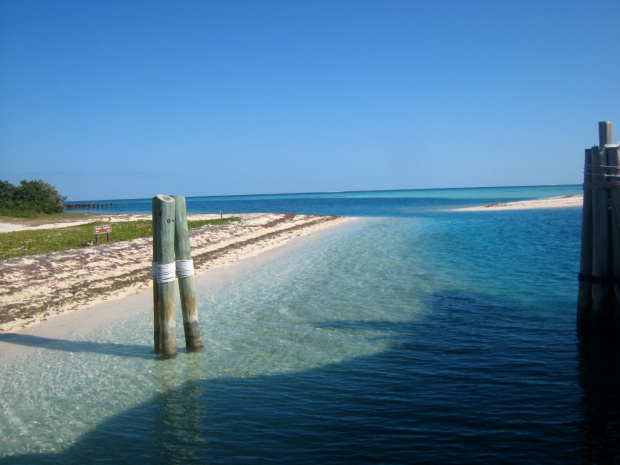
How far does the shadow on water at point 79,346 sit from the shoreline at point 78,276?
686 mm

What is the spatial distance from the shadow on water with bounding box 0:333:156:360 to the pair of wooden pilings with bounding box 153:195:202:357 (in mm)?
580

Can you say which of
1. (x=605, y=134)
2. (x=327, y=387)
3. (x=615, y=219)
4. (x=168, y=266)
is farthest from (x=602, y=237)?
(x=168, y=266)

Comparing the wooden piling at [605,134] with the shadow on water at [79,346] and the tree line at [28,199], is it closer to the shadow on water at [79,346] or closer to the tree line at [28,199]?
the shadow on water at [79,346]

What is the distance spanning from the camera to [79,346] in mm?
9203

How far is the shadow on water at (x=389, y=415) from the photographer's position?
5.26m

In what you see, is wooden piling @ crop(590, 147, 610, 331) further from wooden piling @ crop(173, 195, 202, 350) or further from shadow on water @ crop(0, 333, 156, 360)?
shadow on water @ crop(0, 333, 156, 360)

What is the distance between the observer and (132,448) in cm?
550

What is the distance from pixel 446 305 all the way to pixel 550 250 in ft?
39.5

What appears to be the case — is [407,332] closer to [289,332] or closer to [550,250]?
[289,332]

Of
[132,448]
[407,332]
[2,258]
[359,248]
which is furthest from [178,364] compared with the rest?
[359,248]

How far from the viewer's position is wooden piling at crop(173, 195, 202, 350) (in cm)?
812

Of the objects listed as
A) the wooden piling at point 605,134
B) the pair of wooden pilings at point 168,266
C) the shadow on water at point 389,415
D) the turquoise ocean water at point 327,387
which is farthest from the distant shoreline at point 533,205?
the pair of wooden pilings at point 168,266

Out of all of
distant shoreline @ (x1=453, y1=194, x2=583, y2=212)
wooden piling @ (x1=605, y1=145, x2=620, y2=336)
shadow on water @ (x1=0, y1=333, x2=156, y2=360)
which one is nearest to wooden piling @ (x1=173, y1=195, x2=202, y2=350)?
shadow on water @ (x1=0, y1=333, x2=156, y2=360)

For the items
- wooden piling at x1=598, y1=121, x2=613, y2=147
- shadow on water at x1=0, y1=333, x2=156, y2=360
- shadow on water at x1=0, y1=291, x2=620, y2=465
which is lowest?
shadow on water at x1=0, y1=291, x2=620, y2=465
